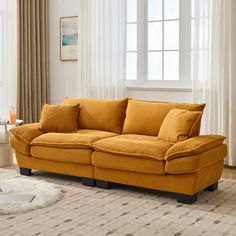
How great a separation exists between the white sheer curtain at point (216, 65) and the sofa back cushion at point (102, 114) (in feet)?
3.47

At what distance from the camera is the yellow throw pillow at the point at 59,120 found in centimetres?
540

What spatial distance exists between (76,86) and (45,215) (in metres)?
3.57

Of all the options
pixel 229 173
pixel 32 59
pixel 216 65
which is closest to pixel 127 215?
pixel 229 173

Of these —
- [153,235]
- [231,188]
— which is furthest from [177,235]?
[231,188]

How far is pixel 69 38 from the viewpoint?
7.25 meters

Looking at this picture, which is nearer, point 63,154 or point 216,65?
point 63,154

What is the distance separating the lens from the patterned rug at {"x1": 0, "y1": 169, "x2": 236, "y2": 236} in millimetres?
3590

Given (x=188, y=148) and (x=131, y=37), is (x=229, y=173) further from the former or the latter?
(x=131, y=37)

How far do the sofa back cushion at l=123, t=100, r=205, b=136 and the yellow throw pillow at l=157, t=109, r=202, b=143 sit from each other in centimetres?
28

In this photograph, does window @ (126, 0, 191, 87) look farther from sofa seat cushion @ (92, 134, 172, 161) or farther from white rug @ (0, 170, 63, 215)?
white rug @ (0, 170, 63, 215)

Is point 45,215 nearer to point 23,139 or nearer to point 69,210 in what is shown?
point 69,210

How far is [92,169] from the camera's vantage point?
4.85 m

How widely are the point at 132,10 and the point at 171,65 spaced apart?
956mm

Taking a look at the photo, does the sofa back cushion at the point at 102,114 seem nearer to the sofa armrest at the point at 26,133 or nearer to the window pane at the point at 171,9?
the sofa armrest at the point at 26,133
